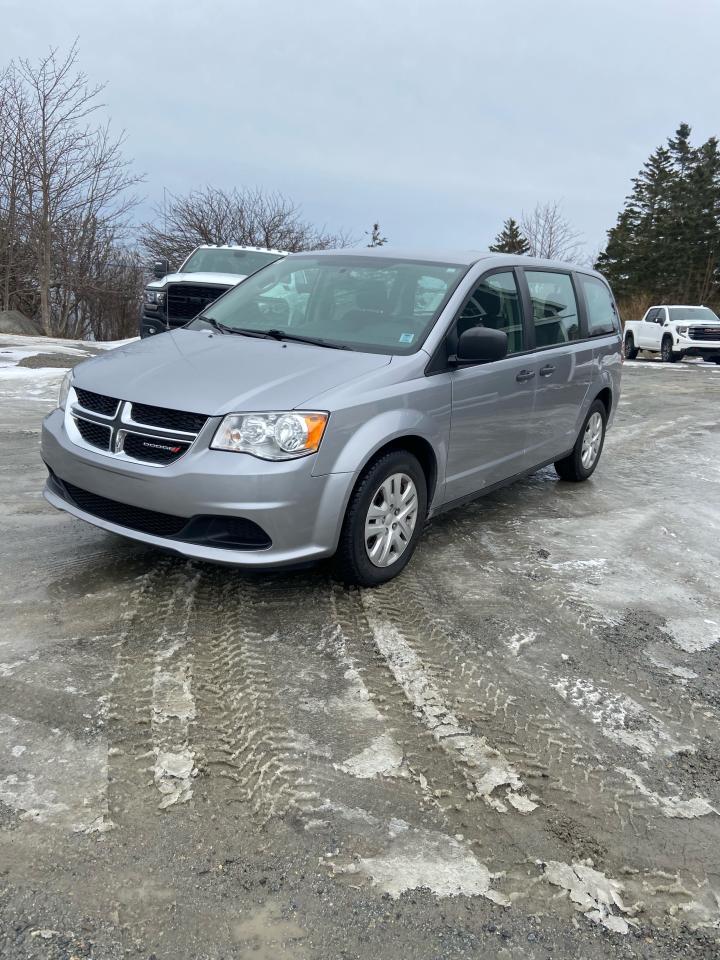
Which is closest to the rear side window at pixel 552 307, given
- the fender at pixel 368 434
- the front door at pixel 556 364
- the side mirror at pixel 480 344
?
the front door at pixel 556 364

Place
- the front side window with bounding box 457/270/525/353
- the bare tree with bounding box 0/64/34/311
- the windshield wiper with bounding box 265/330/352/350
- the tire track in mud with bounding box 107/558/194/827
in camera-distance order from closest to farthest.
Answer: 1. the tire track in mud with bounding box 107/558/194/827
2. the windshield wiper with bounding box 265/330/352/350
3. the front side window with bounding box 457/270/525/353
4. the bare tree with bounding box 0/64/34/311

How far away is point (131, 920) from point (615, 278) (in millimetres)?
63282

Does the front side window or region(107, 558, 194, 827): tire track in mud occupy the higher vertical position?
the front side window

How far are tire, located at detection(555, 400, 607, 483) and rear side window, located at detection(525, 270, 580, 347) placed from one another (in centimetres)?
83

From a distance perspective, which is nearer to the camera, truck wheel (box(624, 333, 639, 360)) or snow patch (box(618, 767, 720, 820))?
snow patch (box(618, 767, 720, 820))

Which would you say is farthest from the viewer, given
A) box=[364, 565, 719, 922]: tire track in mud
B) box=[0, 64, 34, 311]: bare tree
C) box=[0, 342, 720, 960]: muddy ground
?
box=[0, 64, 34, 311]: bare tree

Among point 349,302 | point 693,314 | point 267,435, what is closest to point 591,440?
point 349,302

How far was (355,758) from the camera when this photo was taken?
9.02 ft

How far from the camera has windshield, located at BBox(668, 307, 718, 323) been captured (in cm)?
2369

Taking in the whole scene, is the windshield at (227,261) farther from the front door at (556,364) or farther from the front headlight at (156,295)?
the front door at (556,364)

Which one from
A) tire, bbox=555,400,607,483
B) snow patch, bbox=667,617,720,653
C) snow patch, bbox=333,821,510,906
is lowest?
snow patch, bbox=333,821,510,906

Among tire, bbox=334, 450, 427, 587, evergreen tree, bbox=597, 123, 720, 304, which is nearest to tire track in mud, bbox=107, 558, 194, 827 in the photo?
tire, bbox=334, 450, 427, 587

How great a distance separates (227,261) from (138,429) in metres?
10.2

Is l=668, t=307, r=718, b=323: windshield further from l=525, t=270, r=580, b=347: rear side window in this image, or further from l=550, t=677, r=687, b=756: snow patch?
l=550, t=677, r=687, b=756: snow patch
